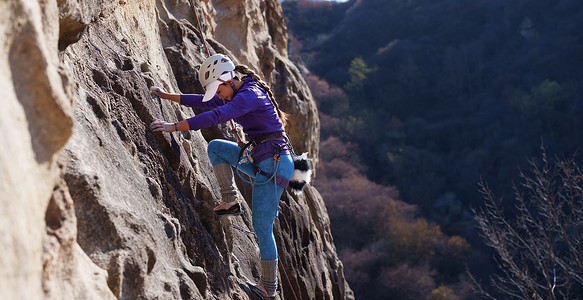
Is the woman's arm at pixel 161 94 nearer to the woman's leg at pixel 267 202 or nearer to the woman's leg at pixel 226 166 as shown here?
the woman's leg at pixel 226 166

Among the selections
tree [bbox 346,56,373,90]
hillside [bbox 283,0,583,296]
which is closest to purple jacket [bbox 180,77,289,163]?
hillside [bbox 283,0,583,296]

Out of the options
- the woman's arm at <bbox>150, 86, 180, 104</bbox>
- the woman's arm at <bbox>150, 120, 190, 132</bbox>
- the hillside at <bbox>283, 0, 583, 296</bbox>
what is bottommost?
the hillside at <bbox>283, 0, 583, 296</bbox>

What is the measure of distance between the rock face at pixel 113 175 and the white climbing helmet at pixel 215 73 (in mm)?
500

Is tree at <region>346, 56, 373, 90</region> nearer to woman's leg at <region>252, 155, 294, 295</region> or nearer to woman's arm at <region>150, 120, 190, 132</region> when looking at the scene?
woman's leg at <region>252, 155, 294, 295</region>

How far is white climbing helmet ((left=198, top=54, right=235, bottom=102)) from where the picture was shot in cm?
482

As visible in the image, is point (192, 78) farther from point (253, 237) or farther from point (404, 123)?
point (404, 123)

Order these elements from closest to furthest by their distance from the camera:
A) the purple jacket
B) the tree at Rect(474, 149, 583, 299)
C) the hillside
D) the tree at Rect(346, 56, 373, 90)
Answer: the purple jacket < the tree at Rect(474, 149, 583, 299) < the hillside < the tree at Rect(346, 56, 373, 90)

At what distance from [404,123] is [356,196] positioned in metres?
15.1

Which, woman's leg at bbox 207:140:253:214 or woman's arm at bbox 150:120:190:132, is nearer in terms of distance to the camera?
woman's arm at bbox 150:120:190:132

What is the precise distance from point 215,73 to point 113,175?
1449 millimetres

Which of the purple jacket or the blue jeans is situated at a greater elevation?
the purple jacket

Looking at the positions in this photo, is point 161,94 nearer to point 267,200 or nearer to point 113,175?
point 267,200

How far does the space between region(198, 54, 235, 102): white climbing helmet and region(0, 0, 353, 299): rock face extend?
0.50m

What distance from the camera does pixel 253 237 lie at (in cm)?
614
